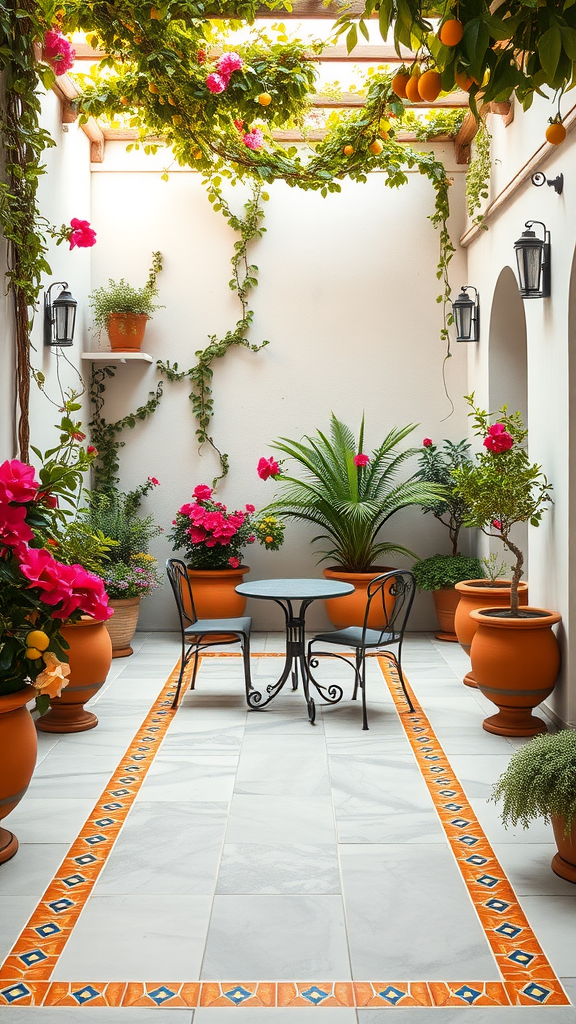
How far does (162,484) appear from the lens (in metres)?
7.72

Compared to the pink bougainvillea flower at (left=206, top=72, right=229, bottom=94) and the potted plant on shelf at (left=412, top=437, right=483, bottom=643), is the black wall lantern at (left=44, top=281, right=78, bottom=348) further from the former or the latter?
the potted plant on shelf at (left=412, top=437, right=483, bottom=643)

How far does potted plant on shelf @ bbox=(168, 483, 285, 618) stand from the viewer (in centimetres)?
704

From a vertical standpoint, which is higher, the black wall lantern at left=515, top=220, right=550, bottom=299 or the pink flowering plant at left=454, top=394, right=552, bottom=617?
the black wall lantern at left=515, top=220, right=550, bottom=299

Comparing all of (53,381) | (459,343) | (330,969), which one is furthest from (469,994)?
(459,343)

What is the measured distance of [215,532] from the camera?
6988 millimetres

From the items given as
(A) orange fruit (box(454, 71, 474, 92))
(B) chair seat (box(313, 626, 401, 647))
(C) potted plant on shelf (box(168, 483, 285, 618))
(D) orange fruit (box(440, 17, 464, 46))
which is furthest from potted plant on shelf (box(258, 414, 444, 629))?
(D) orange fruit (box(440, 17, 464, 46))

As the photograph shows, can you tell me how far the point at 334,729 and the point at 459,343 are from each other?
160 inches

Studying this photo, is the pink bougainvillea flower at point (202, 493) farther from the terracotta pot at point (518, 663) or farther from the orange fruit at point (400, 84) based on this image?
the orange fruit at point (400, 84)

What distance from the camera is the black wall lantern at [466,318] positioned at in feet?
23.0

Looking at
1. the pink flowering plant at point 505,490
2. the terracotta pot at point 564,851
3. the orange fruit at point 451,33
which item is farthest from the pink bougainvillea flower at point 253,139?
the terracotta pot at point 564,851

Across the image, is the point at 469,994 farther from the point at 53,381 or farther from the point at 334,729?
the point at 53,381

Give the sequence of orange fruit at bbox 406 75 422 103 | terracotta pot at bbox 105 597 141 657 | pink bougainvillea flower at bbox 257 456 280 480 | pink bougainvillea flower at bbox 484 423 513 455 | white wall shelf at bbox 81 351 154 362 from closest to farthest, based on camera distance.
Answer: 1. orange fruit at bbox 406 75 422 103
2. pink bougainvillea flower at bbox 484 423 513 455
3. terracotta pot at bbox 105 597 141 657
4. pink bougainvillea flower at bbox 257 456 280 480
5. white wall shelf at bbox 81 351 154 362

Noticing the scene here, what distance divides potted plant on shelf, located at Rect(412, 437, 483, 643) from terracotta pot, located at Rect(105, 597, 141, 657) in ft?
7.13

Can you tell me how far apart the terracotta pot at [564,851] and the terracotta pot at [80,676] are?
2524 mm
